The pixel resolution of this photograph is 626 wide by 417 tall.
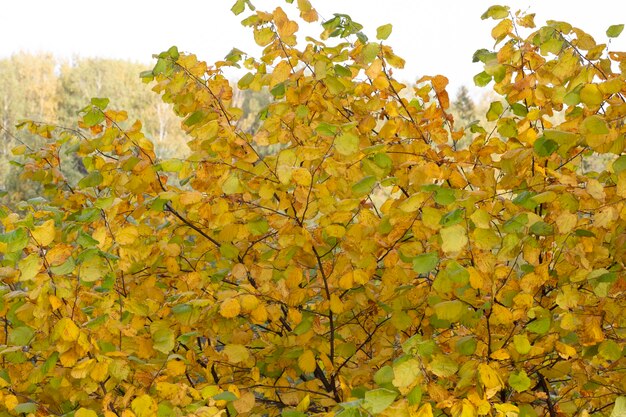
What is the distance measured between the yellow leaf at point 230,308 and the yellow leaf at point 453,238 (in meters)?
0.52

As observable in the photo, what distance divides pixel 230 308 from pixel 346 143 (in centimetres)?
47

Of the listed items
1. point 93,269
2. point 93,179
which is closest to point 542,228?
point 93,269

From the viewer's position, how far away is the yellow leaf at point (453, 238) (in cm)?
157

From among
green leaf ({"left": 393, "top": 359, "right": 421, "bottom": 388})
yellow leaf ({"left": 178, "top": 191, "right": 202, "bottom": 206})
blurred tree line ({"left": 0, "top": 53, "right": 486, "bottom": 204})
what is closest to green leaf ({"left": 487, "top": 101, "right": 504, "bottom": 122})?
yellow leaf ({"left": 178, "top": 191, "right": 202, "bottom": 206})

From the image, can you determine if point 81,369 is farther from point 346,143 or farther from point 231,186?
point 346,143

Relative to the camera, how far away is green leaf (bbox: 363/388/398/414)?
139 cm

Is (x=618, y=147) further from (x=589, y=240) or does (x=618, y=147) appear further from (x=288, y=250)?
(x=288, y=250)

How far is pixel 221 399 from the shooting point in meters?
1.73

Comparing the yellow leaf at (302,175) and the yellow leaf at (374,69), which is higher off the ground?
the yellow leaf at (374,69)

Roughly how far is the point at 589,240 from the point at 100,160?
59.9 inches

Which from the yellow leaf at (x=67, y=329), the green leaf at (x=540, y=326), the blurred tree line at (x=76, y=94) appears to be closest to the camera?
the yellow leaf at (x=67, y=329)

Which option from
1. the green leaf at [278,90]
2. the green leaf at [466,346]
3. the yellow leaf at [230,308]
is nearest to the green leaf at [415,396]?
the green leaf at [466,346]

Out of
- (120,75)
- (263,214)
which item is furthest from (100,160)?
(120,75)

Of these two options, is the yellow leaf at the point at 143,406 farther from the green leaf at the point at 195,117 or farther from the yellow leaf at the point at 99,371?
the green leaf at the point at 195,117
